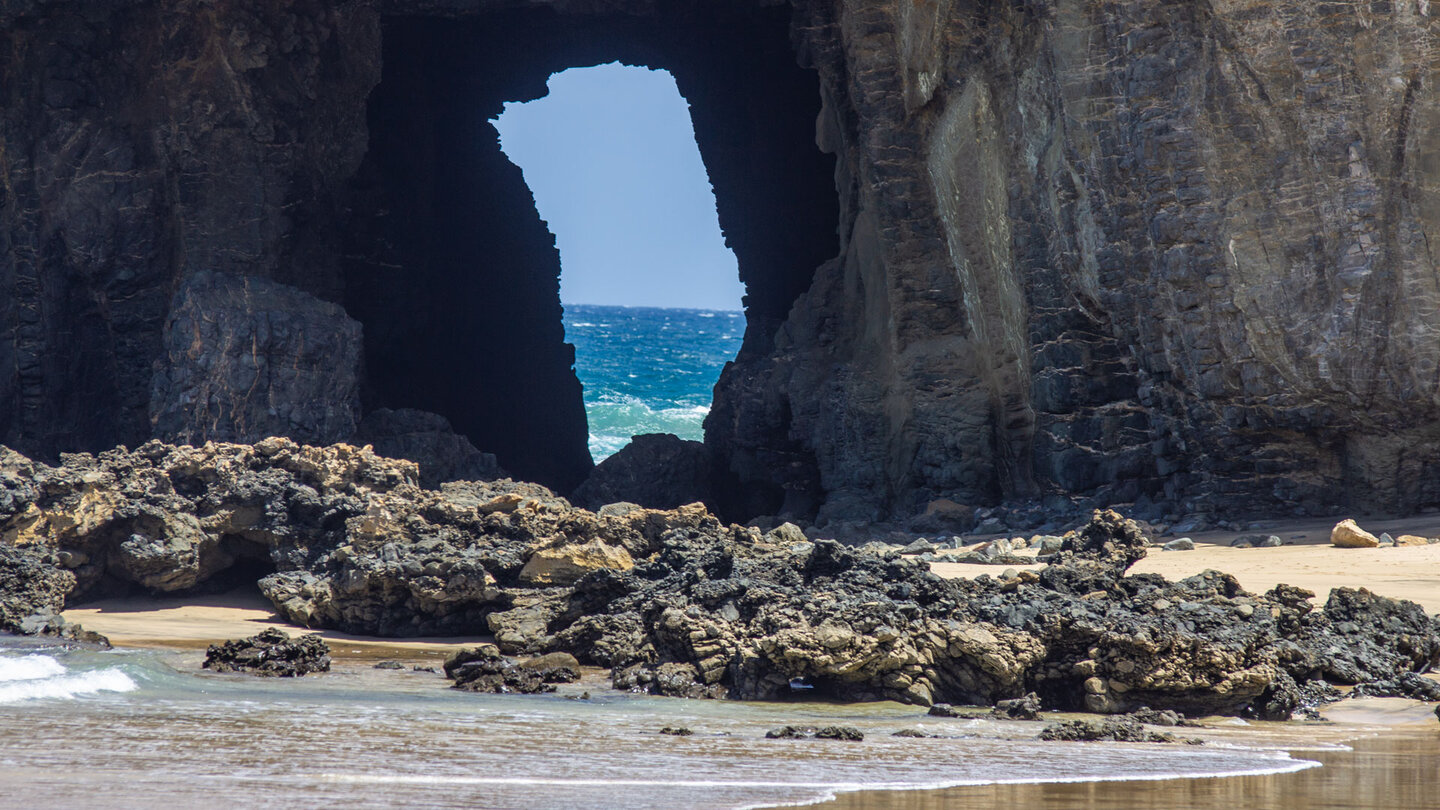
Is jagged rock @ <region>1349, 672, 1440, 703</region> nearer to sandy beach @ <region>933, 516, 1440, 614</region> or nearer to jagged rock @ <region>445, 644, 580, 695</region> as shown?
sandy beach @ <region>933, 516, 1440, 614</region>

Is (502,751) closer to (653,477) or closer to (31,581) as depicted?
(31,581)

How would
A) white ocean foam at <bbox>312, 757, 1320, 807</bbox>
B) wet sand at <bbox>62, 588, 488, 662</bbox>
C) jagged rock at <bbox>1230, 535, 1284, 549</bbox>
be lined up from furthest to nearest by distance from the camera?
jagged rock at <bbox>1230, 535, 1284, 549</bbox>
wet sand at <bbox>62, 588, 488, 662</bbox>
white ocean foam at <bbox>312, 757, 1320, 807</bbox>

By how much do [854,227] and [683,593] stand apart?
12421 millimetres

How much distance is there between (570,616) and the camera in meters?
8.61

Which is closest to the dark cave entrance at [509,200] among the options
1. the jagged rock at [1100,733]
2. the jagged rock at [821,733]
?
the jagged rock at [1100,733]

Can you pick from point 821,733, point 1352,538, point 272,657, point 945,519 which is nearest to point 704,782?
point 821,733

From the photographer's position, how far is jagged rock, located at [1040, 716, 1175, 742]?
17.9 ft

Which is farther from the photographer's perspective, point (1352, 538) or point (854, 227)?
point (854, 227)

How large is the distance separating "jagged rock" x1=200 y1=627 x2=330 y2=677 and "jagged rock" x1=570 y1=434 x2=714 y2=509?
40.1 ft

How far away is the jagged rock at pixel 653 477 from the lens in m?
20.1

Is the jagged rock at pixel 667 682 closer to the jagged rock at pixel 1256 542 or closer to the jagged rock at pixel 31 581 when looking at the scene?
the jagged rock at pixel 31 581

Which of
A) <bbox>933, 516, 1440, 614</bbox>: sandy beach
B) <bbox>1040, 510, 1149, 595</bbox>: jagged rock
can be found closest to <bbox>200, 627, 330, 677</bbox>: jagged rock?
<bbox>1040, 510, 1149, 595</bbox>: jagged rock

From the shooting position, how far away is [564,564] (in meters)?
9.44

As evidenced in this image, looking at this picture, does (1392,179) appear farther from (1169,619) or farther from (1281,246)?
(1169,619)
